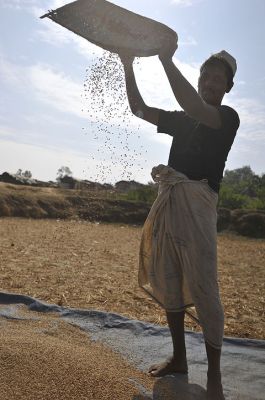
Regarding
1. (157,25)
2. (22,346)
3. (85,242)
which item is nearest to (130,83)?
(157,25)

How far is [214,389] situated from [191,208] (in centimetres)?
78

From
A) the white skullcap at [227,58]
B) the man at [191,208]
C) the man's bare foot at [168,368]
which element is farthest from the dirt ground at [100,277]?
the white skullcap at [227,58]

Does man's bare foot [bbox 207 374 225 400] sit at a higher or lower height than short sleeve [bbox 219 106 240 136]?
lower

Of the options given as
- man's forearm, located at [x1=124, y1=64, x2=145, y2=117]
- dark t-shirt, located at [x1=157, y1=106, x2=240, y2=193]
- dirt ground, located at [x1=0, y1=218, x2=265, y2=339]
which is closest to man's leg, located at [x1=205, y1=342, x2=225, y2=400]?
dark t-shirt, located at [x1=157, y1=106, x2=240, y2=193]

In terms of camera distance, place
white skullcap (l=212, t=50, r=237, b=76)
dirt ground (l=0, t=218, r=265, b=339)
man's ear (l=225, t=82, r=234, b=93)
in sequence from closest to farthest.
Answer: white skullcap (l=212, t=50, r=237, b=76), man's ear (l=225, t=82, r=234, b=93), dirt ground (l=0, t=218, r=265, b=339)

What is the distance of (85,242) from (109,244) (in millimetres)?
439

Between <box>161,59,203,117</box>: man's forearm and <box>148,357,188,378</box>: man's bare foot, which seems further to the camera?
<box>148,357,188,378</box>: man's bare foot

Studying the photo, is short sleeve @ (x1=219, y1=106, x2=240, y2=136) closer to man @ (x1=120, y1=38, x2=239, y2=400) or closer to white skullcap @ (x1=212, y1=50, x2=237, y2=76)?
man @ (x1=120, y1=38, x2=239, y2=400)

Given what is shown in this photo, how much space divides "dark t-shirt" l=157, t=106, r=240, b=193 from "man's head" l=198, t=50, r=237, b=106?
0.47 feet

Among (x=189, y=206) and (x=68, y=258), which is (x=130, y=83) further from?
(x=68, y=258)

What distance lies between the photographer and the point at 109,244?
7496 millimetres

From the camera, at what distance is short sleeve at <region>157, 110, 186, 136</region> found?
79.0 inches

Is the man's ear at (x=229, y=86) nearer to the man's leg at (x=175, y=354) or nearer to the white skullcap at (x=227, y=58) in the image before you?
the white skullcap at (x=227, y=58)

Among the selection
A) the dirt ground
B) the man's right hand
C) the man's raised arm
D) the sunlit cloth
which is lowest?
the dirt ground
